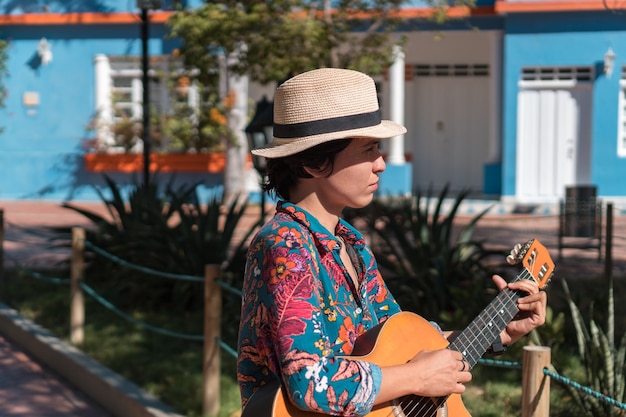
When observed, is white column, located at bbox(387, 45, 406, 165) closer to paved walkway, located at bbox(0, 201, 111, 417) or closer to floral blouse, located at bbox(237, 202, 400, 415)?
paved walkway, located at bbox(0, 201, 111, 417)

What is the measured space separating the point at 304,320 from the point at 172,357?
4.85m

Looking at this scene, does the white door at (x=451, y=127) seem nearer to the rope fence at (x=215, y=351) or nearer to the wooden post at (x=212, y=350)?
the rope fence at (x=215, y=351)

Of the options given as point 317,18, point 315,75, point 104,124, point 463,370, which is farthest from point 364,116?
point 104,124

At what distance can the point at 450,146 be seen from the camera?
822 inches

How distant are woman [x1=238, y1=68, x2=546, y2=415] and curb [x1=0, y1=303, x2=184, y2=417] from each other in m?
3.29

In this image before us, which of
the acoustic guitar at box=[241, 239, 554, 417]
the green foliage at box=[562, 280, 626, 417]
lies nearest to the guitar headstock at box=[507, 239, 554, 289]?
the acoustic guitar at box=[241, 239, 554, 417]

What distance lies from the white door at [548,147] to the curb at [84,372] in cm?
1167

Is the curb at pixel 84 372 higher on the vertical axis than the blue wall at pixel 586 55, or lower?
lower

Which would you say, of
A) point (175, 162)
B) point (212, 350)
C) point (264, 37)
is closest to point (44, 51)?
Result: point (175, 162)

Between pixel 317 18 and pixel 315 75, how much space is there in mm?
8794

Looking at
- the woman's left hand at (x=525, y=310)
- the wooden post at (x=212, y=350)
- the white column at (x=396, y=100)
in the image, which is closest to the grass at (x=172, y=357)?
the wooden post at (x=212, y=350)

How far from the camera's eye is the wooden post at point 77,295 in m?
7.82

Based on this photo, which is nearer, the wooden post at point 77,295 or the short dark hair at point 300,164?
the short dark hair at point 300,164

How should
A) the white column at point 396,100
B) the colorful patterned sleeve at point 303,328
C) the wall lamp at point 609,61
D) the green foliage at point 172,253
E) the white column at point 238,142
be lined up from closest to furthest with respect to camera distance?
the colorful patterned sleeve at point 303,328, the green foliage at point 172,253, the wall lamp at point 609,61, the white column at point 238,142, the white column at point 396,100
